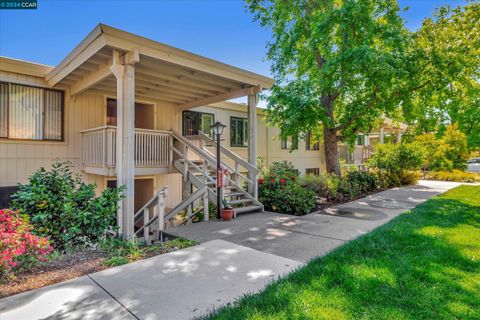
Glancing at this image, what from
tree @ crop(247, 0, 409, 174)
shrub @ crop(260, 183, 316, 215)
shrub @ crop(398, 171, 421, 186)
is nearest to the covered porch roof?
tree @ crop(247, 0, 409, 174)

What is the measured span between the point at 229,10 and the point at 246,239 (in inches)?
365

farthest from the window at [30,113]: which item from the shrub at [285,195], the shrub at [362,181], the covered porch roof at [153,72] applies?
the shrub at [362,181]

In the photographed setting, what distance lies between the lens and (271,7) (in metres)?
11.8

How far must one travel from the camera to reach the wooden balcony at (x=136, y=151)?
691cm

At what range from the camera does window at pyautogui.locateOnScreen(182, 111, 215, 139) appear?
11211 millimetres

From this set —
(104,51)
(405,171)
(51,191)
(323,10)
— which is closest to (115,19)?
(104,51)

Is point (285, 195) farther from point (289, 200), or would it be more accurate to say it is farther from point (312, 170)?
point (312, 170)

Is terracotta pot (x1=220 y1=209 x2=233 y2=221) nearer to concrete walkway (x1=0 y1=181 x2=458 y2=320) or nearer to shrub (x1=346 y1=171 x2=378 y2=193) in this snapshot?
concrete walkway (x1=0 y1=181 x2=458 y2=320)

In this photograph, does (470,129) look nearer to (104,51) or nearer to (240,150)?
(240,150)

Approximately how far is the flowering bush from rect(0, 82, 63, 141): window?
436 centimetres

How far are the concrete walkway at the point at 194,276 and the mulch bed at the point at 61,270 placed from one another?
210 millimetres

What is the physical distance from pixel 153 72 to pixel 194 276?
5.25 m

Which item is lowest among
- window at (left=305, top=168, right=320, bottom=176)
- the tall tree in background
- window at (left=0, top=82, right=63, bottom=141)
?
window at (left=305, top=168, right=320, bottom=176)

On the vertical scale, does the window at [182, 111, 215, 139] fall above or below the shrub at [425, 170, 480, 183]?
above
